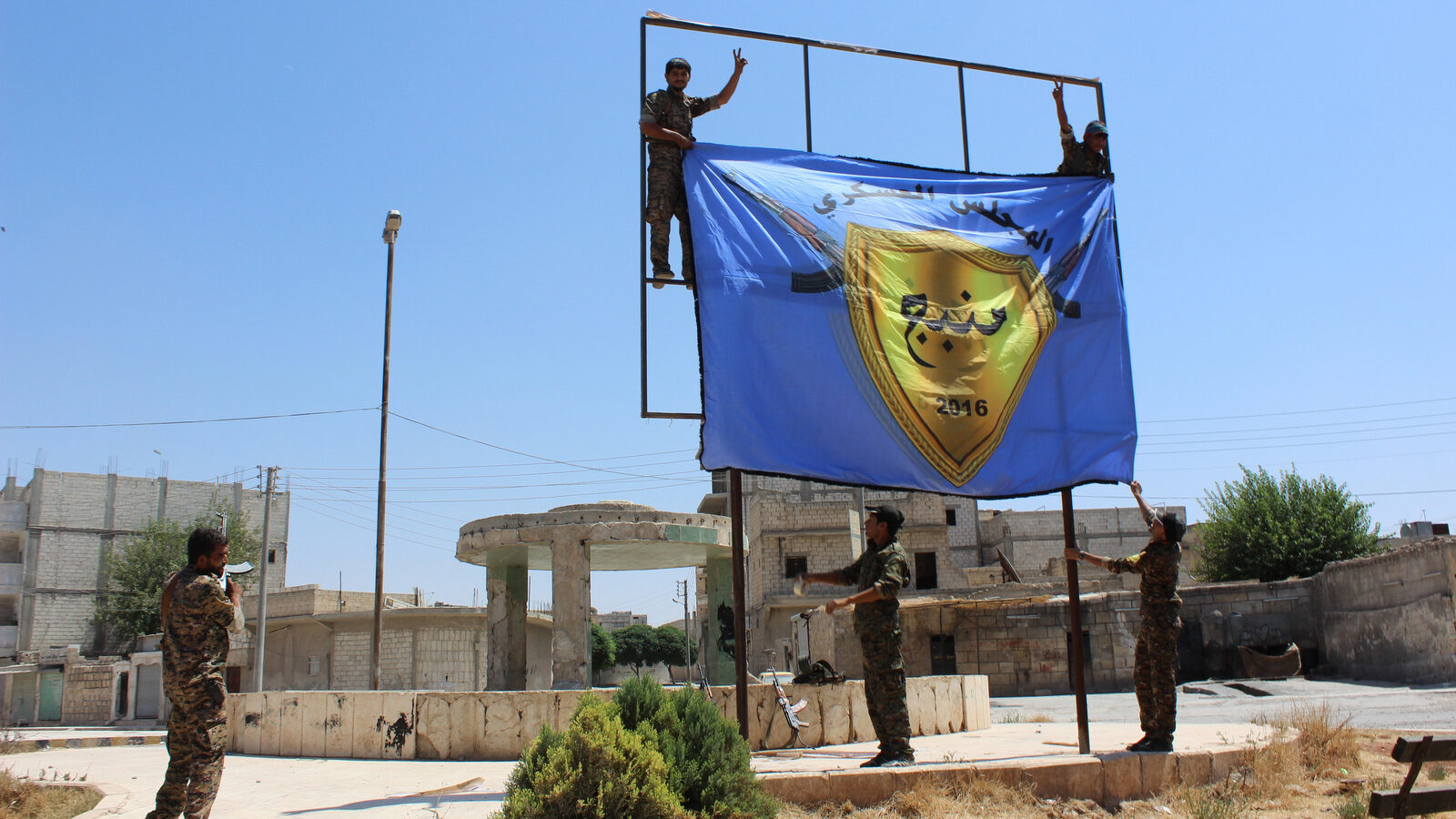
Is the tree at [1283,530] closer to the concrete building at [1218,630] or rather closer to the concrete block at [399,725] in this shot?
the concrete building at [1218,630]

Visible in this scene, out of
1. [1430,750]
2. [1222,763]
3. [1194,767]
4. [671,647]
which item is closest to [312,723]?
[1194,767]

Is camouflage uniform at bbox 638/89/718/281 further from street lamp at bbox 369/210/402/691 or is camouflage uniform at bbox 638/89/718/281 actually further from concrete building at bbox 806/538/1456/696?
concrete building at bbox 806/538/1456/696

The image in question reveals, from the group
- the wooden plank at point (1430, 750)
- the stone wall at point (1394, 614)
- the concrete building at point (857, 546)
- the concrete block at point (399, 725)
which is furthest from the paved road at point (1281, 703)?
the concrete building at point (857, 546)

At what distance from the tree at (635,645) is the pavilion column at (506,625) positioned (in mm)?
55577

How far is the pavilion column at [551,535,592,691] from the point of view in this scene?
1448 cm

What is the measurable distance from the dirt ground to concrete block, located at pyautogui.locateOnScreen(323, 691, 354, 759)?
19.9ft

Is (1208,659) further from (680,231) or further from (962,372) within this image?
(680,231)

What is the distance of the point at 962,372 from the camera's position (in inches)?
336

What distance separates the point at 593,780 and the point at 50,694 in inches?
1709

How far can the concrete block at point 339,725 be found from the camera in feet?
34.2

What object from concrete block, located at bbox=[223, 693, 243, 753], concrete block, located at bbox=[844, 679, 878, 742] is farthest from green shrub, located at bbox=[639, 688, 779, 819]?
concrete block, located at bbox=[223, 693, 243, 753]

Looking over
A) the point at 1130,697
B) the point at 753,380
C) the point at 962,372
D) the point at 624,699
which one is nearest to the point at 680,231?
the point at 753,380

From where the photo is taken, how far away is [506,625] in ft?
56.7

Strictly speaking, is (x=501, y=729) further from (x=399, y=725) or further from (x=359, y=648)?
(x=359, y=648)
